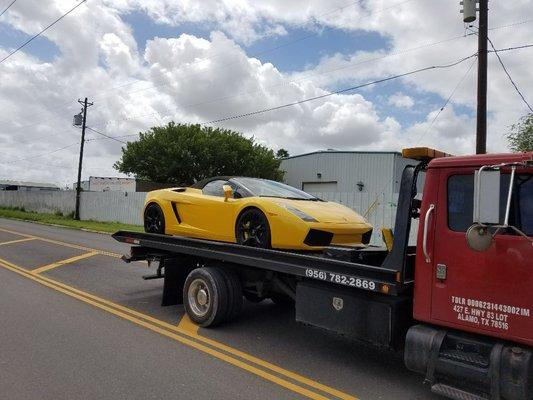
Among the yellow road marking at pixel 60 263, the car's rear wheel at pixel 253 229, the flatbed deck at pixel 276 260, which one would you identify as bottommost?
the yellow road marking at pixel 60 263

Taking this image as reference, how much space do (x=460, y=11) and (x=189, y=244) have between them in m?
10.7

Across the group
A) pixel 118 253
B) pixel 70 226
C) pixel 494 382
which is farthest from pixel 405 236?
pixel 70 226

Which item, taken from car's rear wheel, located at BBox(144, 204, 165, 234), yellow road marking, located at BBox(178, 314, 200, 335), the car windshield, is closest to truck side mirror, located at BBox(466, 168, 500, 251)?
the car windshield

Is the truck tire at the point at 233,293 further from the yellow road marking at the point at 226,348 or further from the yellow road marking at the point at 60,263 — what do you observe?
the yellow road marking at the point at 60,263

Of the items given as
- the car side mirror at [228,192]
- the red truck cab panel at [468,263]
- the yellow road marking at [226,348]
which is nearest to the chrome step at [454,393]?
the red truck cab panel at [468,263]

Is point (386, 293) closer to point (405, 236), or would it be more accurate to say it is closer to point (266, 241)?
point (405, 236)

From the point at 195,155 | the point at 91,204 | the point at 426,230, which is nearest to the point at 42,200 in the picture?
the point at 91,204

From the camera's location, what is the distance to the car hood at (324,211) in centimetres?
612

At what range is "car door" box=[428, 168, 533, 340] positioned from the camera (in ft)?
12.4

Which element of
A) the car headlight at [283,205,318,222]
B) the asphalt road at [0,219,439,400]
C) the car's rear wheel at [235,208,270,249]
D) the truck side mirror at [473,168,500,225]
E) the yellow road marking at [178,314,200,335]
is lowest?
the asphalt road at [0,219,439,400]

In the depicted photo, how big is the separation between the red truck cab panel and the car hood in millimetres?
1825

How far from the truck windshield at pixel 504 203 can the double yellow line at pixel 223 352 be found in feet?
5.76

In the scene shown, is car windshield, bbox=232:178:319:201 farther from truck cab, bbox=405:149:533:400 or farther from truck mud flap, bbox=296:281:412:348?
truck cab, bbox=405:149:533:400

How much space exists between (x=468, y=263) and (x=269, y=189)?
133 inches
